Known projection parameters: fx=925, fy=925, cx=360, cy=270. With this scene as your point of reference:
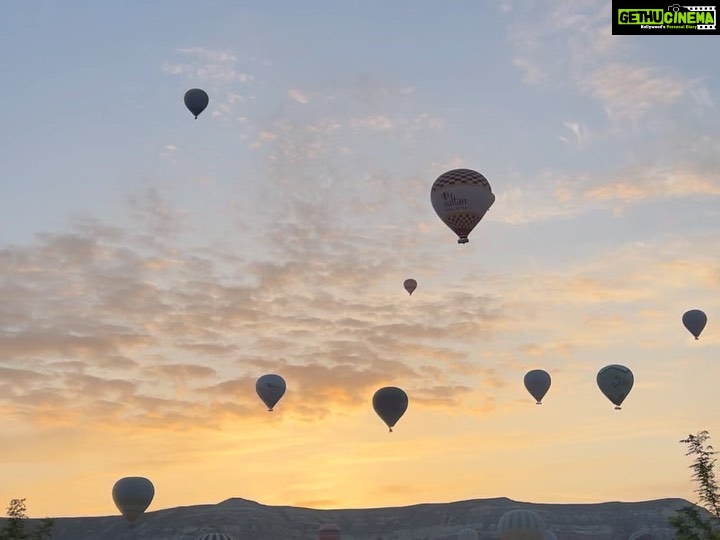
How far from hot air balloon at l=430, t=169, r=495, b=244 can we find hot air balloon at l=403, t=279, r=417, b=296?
24809 millimetres

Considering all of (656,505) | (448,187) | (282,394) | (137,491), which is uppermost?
(656,505)

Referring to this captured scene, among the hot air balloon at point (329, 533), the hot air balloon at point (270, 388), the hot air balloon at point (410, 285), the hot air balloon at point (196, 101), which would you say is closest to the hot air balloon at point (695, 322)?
the hot air balloon at point (410, 285)

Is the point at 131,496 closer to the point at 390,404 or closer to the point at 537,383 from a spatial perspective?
the point at 390,404

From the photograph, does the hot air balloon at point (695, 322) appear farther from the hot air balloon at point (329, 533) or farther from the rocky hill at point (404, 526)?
the rocky hill at point (404, 526)

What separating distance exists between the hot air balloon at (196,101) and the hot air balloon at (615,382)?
3812 centimetres

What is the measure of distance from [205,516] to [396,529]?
134 feet

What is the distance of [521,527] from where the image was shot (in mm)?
86062

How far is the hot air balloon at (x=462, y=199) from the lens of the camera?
58.1 meters

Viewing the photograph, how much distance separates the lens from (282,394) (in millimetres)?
80562

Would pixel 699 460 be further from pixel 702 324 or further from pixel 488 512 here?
pixel 488 512

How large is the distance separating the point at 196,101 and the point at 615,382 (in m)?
39.4

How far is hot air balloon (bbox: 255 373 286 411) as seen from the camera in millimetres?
79438

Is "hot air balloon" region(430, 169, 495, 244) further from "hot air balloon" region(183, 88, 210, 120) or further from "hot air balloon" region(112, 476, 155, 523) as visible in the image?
"hot air balloon" region(112, 476, 155, 523)

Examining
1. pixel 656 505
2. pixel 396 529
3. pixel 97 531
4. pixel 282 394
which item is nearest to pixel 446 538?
pixel 396 529
